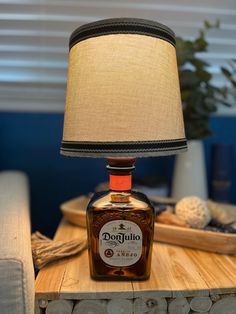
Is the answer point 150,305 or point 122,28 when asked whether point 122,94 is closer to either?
point 122,28

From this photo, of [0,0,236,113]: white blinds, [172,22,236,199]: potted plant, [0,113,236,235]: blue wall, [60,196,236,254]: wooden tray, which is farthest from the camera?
[0,113,236,235]: blue wall

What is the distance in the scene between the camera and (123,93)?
23.0 inches

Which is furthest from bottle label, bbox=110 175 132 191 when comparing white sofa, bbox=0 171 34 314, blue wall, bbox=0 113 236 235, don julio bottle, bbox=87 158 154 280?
blue wall, bbox=0 113 236 235

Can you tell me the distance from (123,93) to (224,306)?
47cm

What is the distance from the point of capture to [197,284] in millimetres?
667

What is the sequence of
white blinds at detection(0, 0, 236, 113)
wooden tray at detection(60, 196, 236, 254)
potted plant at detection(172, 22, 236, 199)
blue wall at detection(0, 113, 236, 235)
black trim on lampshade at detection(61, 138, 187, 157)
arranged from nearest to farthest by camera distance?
black trim on lampshade at detection(61, 138, 187, 157), wooden tray at detection(60, 196, 236, 254), potted plant at detection(172, 22, 236, 199), white blinds at detection(0, 0, 236, 113), blue wall at detection(0, 113, 236, 235)

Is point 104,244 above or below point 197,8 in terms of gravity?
below

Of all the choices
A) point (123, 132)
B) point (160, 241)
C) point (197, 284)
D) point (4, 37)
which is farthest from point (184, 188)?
point (4, 37)

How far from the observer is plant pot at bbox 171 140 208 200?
1.19m

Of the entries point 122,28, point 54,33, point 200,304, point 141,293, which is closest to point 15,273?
point 141,293

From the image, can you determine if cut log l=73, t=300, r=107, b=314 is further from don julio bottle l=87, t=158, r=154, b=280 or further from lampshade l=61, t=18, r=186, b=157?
lampshade l=61, t=18, r=186, b=157

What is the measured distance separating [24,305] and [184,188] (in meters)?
0.74

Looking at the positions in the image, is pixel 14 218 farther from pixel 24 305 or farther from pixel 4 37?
pixel 4 37

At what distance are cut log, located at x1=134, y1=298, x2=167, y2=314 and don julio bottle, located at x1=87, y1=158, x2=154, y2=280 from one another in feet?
0.16
